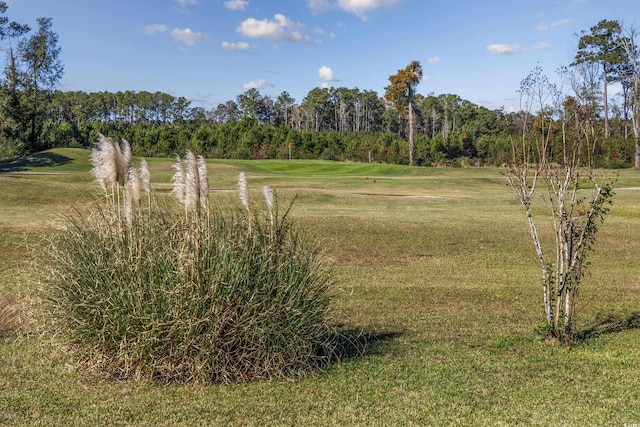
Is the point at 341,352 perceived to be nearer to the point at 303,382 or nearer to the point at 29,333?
the point at 303,382

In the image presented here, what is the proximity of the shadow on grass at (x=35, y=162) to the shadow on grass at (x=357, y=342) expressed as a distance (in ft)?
119

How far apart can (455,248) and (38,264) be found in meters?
10.8

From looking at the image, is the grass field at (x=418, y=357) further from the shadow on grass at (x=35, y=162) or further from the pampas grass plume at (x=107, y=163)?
the shadow on grass at (x=35, y=162)

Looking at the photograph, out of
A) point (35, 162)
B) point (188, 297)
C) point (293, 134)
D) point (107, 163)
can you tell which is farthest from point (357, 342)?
point (293, 134)

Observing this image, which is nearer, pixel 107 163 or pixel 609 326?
pixel 107 163

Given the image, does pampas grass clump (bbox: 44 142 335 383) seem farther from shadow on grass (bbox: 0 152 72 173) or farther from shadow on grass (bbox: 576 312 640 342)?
shadow on grass (bbox: 0 152 72 173)

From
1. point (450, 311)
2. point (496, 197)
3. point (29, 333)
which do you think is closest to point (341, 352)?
point (450, 311)

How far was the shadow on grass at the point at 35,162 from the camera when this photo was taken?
3974cm

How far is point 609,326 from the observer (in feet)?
Answer: 28.1

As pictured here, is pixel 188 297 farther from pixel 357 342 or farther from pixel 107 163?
pixel 357 342

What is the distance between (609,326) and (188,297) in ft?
19.9

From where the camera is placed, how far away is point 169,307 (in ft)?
18.7

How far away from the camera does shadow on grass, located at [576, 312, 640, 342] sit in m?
8.01

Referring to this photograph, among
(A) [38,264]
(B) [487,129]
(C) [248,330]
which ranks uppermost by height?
(B) [487,129]
